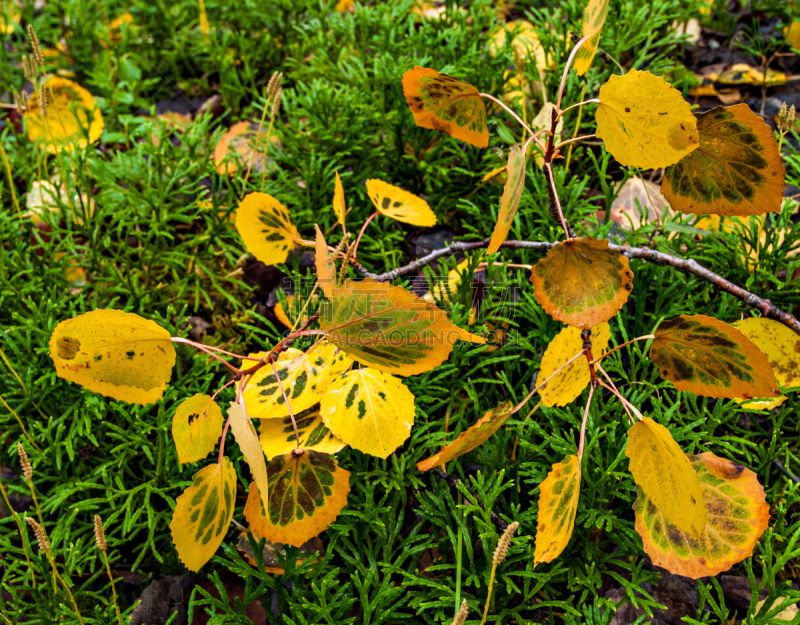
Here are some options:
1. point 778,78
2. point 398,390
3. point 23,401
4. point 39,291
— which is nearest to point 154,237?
point 39,291

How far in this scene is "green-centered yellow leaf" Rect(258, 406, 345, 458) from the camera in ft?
3.76

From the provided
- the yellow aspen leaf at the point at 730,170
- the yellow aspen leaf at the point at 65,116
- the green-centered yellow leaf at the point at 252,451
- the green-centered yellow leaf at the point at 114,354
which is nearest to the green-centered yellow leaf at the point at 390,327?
the green-centered yellow leaf at the point at 252,451

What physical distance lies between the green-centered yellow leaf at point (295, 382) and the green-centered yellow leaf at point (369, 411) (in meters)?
0.05

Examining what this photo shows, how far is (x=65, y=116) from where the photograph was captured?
213 centimetres

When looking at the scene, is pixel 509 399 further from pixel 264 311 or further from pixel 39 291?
pixel 39 291

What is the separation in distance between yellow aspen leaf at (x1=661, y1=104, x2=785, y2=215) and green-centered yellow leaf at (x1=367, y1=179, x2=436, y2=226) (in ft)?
1.92

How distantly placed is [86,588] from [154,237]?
1.08 metres

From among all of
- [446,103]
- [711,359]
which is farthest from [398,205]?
[711,359]

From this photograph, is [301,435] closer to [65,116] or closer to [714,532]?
[714,532]

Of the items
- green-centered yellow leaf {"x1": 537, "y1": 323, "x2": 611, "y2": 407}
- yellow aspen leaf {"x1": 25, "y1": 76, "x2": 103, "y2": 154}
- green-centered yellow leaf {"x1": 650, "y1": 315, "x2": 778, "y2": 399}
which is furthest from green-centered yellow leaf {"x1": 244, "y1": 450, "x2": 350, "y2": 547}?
yellow aspen leaf {"x1": 25, "y1": 76, "x2": 103, "y2": 154}

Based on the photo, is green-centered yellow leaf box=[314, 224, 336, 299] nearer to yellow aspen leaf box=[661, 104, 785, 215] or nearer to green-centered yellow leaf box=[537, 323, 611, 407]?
green-centered yellow leaf box=[537, 323, 611, 407]

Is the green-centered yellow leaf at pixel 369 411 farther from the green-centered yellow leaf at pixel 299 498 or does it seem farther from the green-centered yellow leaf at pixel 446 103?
the green-centered yellow leaf at pixel 446 103

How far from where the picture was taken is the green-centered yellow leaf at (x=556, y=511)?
0.93 metres

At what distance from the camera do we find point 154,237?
1.89 meters
